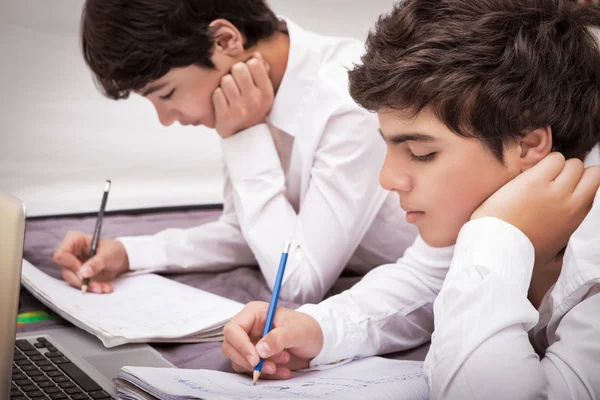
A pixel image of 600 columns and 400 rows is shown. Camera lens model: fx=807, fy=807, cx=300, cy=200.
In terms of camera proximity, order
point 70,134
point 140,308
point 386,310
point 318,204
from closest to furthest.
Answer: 1. point 386,310
2. point 140,308
3. point 318,204
4. point 70,134

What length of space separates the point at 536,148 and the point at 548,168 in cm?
7

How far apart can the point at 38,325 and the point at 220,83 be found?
0.56 metres

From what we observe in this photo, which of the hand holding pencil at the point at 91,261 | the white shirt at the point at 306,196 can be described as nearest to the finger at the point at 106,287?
the hand holding pencil at the point at 91,261

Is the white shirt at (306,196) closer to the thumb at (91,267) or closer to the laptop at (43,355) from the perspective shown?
the thumb at (91,267)

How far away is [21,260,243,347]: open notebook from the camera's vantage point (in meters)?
1.17

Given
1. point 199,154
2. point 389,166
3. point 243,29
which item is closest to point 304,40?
point 243,29

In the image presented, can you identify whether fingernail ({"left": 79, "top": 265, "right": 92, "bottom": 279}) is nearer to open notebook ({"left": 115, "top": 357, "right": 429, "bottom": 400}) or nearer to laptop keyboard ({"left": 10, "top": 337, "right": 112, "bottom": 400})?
laptop keyboard ({"left": 10, "top": 337, "right": 112, "bottom": 400})

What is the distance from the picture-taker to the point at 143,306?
1327 millimetres

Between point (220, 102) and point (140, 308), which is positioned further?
point (220, 102)

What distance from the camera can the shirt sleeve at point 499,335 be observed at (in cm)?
81

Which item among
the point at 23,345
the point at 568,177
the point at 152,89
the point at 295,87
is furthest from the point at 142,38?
the point at 568,177

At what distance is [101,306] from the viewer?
132 cm

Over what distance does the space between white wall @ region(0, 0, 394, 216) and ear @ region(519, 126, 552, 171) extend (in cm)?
149

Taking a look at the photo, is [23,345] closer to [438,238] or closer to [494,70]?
[438,238]
